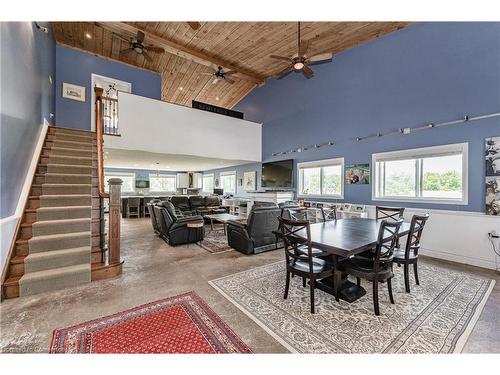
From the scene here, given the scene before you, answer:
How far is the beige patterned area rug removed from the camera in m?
1.74

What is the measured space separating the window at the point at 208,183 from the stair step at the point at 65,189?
306 inches

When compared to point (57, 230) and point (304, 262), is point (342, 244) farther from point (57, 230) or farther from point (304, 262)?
point (57, 230)

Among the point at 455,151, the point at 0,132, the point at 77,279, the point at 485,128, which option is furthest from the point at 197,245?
the point at 485,128

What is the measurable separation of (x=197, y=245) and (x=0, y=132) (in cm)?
350

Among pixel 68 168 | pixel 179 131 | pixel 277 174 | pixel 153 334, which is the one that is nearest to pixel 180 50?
pixel 179 131

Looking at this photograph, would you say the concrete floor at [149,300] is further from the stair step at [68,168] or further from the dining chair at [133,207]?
the dining chair at [133,207]

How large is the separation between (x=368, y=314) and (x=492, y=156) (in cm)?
351

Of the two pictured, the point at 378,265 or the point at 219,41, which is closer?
the point at 378,265

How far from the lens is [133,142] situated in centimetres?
543

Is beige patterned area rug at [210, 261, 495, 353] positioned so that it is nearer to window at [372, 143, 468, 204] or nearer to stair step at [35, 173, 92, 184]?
window at [372, 143, 468, 204]

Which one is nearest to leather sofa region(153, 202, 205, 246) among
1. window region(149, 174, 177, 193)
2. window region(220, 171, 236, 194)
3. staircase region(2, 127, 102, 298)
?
staircase region(2, 127, 102, 298)

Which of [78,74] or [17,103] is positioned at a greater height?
[78,74]

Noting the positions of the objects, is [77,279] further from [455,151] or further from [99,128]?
[455,151]

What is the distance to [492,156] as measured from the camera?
136 inches
